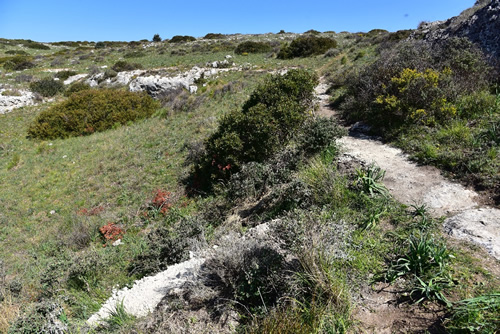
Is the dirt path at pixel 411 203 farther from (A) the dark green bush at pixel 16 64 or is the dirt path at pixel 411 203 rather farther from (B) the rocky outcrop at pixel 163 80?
(A) the dark green bush at pixel 16 64

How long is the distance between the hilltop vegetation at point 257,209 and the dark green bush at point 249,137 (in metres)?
0.05

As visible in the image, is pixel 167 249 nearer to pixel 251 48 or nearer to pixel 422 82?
pixel 422 82

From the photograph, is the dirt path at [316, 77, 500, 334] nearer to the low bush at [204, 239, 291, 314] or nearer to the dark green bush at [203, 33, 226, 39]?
the low bush at [204, 239, 291, 314]

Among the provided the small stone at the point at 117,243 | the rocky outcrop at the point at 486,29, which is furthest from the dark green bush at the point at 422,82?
the small stone at the point at 117,243

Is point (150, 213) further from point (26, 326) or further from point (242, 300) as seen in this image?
point (242, 300)

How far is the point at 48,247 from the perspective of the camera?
7.59 metres

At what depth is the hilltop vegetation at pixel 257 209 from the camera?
3236mm

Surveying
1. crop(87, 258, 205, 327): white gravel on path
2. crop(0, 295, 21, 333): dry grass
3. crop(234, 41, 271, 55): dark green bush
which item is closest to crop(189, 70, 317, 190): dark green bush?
crop(87, 258, 205, 327): white gravel on path

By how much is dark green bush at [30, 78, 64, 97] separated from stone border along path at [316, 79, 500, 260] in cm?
2502

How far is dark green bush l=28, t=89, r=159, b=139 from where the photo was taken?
16188mm

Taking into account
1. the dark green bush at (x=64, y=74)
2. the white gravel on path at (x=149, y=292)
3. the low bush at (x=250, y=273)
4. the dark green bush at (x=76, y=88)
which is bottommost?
the white gravel on path at (x=149, y=292)

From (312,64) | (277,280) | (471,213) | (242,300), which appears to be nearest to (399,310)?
(277,280)

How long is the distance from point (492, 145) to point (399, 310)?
448 centimetres

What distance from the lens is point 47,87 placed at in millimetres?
22984
